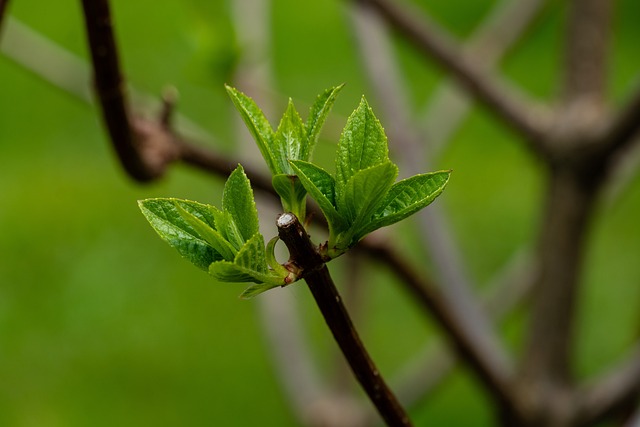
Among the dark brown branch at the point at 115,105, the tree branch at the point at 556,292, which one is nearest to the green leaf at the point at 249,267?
the dark brown branch at the point at 115,105

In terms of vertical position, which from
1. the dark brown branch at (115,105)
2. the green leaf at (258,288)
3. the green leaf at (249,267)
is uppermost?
the dark brown branch at (115,105)

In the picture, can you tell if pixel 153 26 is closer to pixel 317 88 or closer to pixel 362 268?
pixel 317 88

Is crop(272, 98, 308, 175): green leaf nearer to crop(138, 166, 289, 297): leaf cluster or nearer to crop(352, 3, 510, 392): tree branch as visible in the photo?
crop(138, 166, 289, 297): leaf cluster

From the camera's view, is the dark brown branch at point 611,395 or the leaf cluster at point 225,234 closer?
the leaf cluster at point 225,234

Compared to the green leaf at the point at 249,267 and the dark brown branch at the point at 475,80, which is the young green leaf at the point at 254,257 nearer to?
the green leaf at the point at 249,267

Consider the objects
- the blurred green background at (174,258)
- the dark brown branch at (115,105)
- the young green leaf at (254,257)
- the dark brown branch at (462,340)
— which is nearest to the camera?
the young green leaf at (254,257)

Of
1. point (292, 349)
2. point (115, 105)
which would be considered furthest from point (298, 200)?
point (292, 349)

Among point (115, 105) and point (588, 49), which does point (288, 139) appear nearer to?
point (115, 105)
